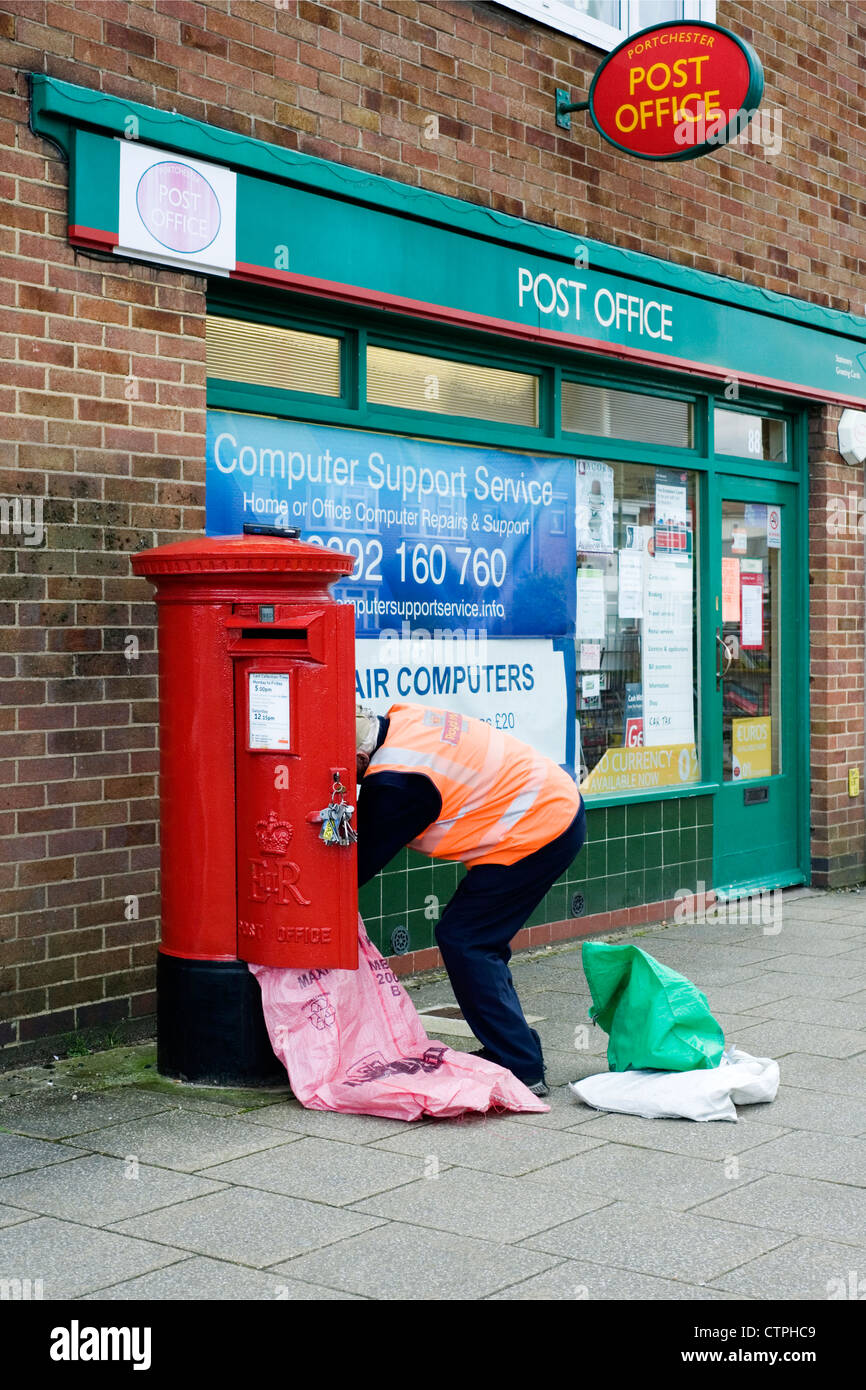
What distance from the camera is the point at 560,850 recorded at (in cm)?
531

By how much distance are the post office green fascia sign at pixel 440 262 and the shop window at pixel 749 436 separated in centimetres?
27

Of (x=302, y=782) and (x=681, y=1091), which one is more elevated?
(x=302, y=782)

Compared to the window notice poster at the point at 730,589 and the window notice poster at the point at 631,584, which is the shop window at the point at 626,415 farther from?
the window notice poster at the point at 730,589

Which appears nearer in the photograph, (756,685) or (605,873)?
(605,873)

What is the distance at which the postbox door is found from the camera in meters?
5.12

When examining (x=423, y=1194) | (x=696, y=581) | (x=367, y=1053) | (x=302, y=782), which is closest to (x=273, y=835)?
(x=302, y=782)

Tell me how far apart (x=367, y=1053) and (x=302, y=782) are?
0.96 m

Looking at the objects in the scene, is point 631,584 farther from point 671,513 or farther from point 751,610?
point 751,610

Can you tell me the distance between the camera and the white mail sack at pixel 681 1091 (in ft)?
16.9

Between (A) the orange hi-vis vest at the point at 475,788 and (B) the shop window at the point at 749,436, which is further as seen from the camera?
(B) the shop window at the point at 749,436

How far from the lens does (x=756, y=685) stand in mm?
10008

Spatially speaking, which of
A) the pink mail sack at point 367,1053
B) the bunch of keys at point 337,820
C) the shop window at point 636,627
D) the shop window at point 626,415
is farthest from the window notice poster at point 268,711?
the shop window at point 626,415

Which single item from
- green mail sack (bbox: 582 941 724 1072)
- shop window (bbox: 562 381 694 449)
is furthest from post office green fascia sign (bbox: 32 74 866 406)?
green mail sack (bbox: 582 941 724 1072)
